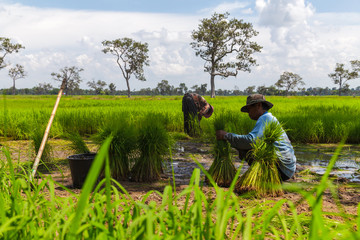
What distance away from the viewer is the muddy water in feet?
15.0

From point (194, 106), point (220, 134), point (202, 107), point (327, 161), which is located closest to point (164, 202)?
point (220, 134)

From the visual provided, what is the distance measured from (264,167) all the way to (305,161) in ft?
8.05

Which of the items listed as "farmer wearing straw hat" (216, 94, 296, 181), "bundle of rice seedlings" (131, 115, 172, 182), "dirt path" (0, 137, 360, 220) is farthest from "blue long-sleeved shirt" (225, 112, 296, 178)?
"bundle of rice seedlings" (131, 115, 172, 182)

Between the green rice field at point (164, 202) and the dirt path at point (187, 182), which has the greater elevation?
the green rice field at point (164, 202)

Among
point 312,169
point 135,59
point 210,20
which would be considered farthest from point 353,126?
point 135,59

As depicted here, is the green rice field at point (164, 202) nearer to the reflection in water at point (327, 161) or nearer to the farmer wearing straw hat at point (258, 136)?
the farmer wearing straw hat at point (258, 136)

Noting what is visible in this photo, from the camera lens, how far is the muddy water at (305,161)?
A: 15.0 ft

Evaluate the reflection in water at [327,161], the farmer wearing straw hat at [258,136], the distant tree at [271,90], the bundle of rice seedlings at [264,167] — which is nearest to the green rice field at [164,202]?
the bundle of rice seedlings at [264,167]

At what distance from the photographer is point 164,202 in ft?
3.59

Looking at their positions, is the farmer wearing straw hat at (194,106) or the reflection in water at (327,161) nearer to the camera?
the reflection in water at (327,161)

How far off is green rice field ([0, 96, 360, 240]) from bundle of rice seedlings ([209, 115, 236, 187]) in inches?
5.7

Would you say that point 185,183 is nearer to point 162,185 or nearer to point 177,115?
point 162,185

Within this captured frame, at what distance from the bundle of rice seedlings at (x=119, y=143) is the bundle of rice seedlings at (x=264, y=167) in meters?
1.53

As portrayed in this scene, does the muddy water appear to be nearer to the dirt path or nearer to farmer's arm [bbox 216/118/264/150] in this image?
the dirt path
